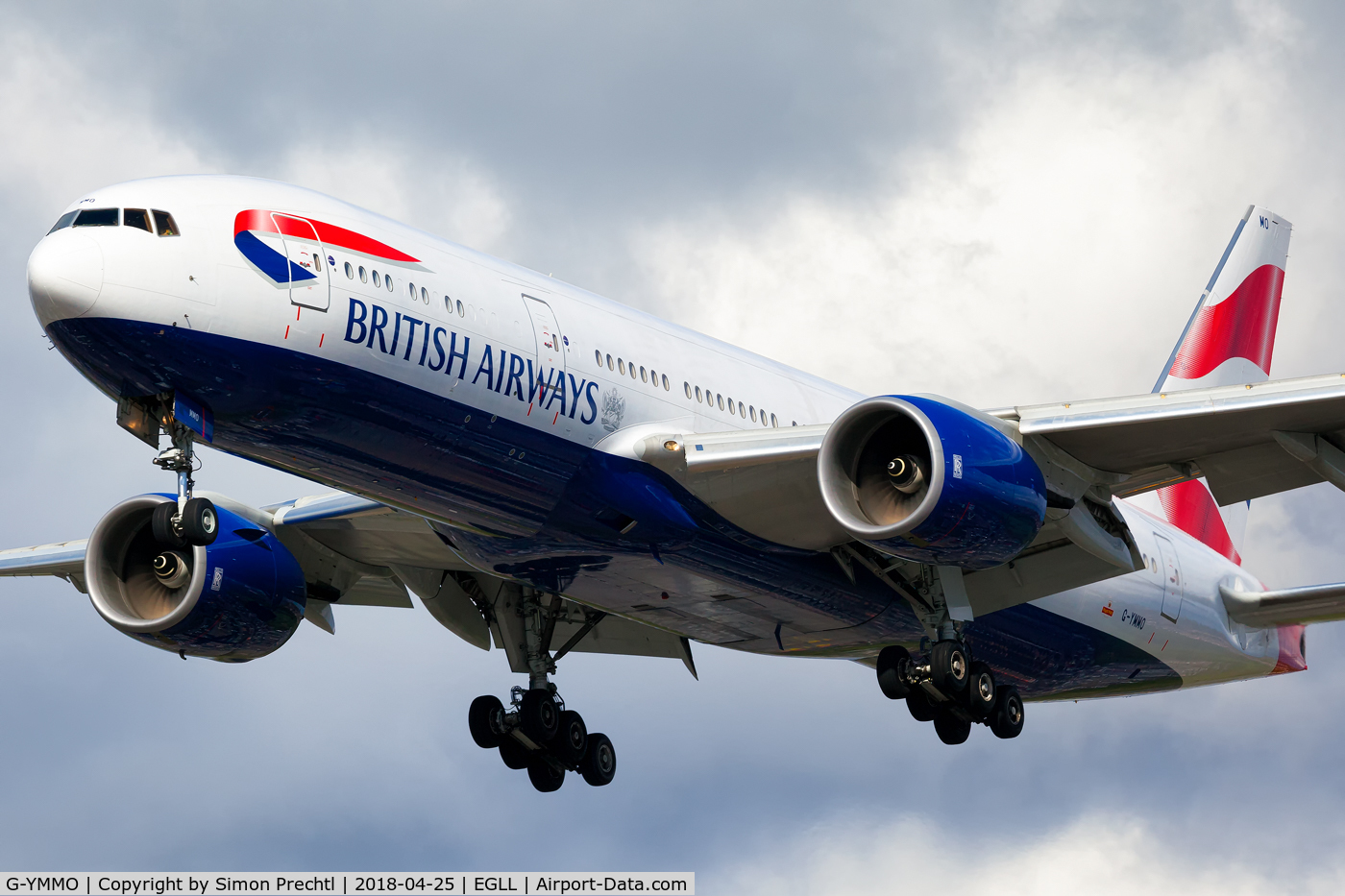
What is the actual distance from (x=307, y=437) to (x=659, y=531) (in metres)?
4.77

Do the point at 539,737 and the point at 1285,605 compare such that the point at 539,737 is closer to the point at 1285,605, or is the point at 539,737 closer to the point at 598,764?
the point at 598,764

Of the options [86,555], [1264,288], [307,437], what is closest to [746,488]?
[307,437]

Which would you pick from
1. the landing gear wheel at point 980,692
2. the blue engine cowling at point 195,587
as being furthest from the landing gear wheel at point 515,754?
the landing gear wheel at point 980,692

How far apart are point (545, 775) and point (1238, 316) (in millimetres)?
17768

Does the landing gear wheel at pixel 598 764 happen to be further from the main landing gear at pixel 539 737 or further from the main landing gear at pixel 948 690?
the main landing gear at pixel 948 690

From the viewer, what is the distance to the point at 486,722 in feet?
89.9

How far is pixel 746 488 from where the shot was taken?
21875 millimetres

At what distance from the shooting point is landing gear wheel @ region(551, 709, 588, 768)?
89.6 feet

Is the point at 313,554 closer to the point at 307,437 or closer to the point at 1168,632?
the point at 307,437

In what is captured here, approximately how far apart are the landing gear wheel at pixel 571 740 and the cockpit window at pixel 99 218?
12220 millimetres

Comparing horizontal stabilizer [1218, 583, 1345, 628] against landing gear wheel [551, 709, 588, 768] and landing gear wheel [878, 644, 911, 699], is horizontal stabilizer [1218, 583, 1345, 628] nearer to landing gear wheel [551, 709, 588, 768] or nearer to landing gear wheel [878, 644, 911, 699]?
landing gear wheel [878, 644, 911, 699]

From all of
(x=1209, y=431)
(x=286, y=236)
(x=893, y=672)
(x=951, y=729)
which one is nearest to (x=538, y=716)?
(x=893, y=672)

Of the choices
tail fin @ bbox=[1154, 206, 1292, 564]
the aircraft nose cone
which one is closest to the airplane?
the aircraft nose cone

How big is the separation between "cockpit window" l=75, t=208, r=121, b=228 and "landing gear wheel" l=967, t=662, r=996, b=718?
41.5 feet
